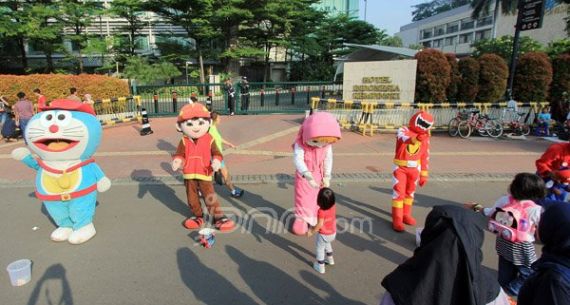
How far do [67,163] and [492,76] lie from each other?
1364 centimetres

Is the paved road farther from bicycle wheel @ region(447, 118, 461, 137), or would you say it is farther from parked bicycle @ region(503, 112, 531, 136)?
parked bicycle @ region(503, 112, 531, 136)

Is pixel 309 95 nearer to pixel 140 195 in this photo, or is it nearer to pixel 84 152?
pixel 140 195

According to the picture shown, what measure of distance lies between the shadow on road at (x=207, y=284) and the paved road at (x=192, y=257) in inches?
0.4

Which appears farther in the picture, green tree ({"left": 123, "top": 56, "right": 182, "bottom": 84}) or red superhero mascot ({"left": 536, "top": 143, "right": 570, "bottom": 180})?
green tree ({"left": 123, "top": 56, "right": 182, "bottom": 84})

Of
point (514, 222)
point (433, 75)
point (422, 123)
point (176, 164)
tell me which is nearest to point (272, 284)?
point (176, 164)

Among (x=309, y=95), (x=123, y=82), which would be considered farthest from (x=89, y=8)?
(x=309, y=95)

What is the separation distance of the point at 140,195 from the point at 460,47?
7102cm

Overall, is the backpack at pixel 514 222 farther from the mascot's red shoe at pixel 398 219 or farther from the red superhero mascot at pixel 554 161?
the red superhero mascot at pixel 554 161

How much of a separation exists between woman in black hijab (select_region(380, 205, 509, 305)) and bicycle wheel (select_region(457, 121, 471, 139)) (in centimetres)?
1120

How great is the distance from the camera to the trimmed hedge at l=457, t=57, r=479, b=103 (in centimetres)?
1277

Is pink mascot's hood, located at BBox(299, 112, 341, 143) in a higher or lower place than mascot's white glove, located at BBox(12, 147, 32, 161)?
higher

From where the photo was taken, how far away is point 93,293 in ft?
11.7

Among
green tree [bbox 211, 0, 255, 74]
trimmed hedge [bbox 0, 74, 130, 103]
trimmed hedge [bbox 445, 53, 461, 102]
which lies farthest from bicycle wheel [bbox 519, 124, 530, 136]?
green tree [bbox 211, 0, 255, 74]

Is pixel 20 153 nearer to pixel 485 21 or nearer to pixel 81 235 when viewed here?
pixel 81 235
